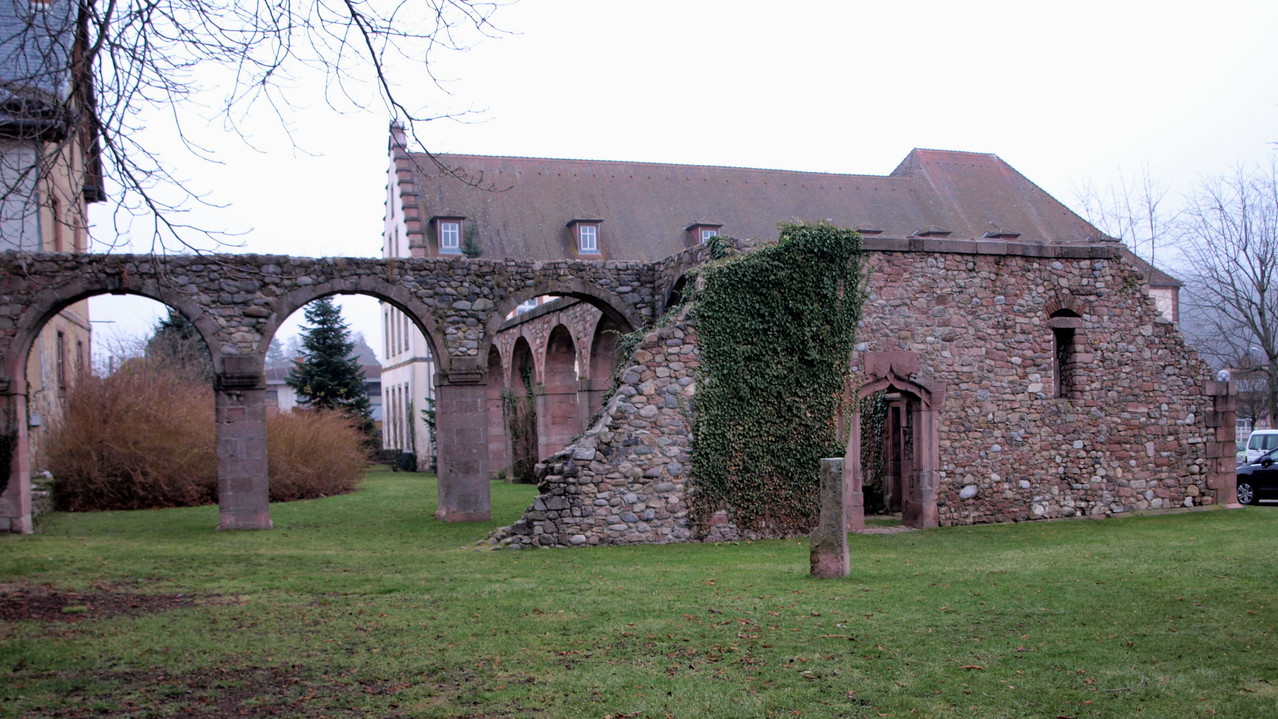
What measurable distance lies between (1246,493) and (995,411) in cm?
760

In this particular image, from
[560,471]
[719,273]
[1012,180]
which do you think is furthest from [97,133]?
[1012,180]

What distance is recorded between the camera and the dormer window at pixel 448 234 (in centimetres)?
3619

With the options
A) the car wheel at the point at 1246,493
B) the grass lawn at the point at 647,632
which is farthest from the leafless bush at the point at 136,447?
the car wheel at the point at 1246,493

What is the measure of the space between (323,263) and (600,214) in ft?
72.8

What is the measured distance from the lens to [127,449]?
828 inches

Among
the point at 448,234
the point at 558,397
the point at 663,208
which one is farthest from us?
the point at 663,208

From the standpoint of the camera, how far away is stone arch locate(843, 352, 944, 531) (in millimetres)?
14891

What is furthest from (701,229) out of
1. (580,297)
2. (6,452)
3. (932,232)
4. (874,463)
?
(6,452)

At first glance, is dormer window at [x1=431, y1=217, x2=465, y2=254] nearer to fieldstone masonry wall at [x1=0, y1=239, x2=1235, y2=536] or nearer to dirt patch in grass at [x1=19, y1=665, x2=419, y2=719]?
fieldstone masonry wall at [x1=0, y1=239, x2=1235, y2=536]

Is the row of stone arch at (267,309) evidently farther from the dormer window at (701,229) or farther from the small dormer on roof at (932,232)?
the small dormer on roof at (932,232)

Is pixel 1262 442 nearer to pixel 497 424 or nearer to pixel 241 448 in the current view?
pixel 497 424

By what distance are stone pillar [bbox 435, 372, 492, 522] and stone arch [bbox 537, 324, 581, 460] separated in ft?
26.5

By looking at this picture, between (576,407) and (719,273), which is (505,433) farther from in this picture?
(719,273)

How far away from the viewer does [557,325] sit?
25.2m
